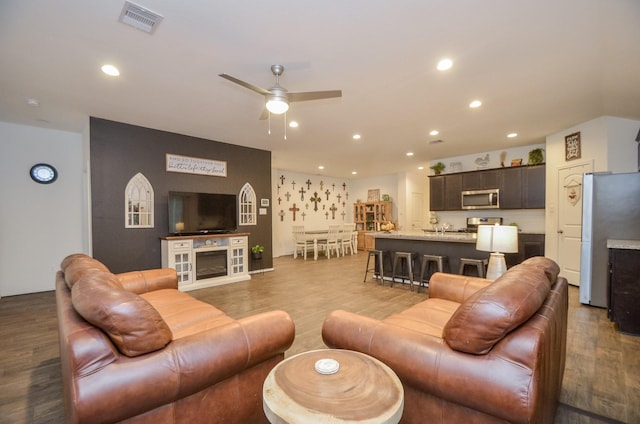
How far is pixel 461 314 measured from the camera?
134cm

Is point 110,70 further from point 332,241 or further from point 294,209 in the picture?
point 294,209

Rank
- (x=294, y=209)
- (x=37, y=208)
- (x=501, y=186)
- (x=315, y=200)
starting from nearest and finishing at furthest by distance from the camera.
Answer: (x=37, y=208) → (x=501, y=186) → (x=294, y=209) → (x=315, y=200)

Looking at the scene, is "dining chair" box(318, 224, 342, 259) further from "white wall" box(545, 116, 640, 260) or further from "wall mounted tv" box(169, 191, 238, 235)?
"white wall" box(545, 116, 640, 260)

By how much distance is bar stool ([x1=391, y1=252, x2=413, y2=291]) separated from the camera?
479cm

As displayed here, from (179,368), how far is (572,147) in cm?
631

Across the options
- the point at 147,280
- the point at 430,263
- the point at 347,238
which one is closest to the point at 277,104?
the point at 147,280

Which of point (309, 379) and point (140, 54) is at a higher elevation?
point (140, 54)

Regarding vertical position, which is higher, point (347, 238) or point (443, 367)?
point (443, 367)

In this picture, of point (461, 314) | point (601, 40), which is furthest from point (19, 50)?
point (601, 40)

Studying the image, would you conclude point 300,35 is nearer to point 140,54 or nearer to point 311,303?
point 140,54

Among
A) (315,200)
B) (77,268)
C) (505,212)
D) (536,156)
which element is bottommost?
(77,268)

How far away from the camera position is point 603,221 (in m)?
3.65

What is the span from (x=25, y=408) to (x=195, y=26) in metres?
2.99

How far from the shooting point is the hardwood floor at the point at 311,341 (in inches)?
75.3
